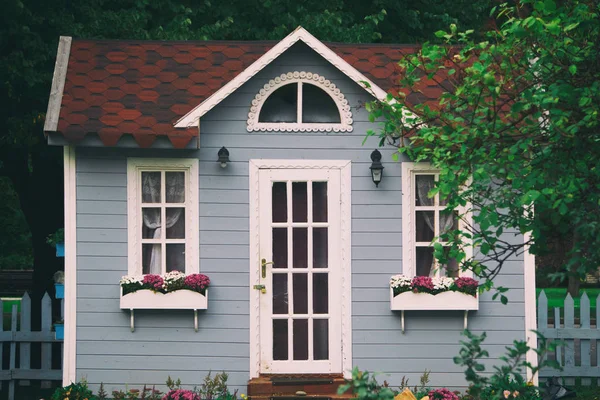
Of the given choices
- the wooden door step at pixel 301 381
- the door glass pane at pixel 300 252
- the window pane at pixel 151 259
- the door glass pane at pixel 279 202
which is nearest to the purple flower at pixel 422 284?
the door glass pane at pixel 300 252

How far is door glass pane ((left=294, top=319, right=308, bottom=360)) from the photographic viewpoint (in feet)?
34.7

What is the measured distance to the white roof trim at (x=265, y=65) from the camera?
10156 mm

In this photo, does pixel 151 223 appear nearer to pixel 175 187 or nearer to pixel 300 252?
pixel 175 187

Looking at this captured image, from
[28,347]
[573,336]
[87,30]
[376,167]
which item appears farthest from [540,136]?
[87,30]

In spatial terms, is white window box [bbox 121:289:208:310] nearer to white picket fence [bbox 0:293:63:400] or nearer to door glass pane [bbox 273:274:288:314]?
door glass pane [bbox 273:274:288:314]

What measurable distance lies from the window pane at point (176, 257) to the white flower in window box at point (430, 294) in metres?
2.32

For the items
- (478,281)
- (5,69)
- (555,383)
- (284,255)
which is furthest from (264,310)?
(5,69)

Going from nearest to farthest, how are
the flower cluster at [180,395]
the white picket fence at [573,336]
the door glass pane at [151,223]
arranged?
the flower cluster at [180,395] < the door glass pane at [151,223] < the white picket fence at [573,336]

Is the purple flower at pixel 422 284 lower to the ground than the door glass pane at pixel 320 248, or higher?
lower

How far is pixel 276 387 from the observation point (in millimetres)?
10320

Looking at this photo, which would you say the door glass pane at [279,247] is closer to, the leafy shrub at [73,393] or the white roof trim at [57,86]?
the leafy shrub at [73,393]

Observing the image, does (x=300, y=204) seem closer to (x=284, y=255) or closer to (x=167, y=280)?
(x=284, y=255)

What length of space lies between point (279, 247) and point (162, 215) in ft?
4.40

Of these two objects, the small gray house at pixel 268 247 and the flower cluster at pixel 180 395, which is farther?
the small gray house at pixel 268 247
